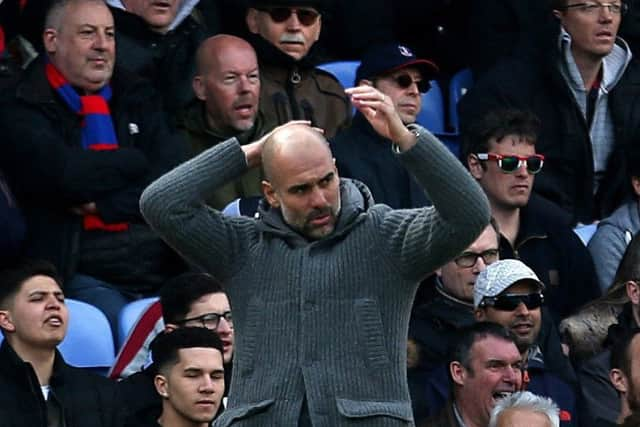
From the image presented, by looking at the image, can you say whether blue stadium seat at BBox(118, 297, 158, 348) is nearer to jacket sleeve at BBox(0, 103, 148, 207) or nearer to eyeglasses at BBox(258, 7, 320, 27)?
jacket sleeve at BBox(0, 103, 148, 207)

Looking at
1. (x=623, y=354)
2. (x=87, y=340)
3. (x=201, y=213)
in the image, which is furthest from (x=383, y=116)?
(x=623, y=354)

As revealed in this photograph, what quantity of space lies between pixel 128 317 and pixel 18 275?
62 cm

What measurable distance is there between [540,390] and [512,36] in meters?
3.01

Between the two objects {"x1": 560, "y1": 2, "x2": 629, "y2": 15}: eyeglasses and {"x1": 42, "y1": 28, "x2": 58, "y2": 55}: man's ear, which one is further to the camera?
{"x1": 560, "y1": 2, "x2": 629, "y2": 15}: eyeglasses

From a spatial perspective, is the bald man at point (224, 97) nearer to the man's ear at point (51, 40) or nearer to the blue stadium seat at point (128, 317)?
the man's ear at point (51, 40)

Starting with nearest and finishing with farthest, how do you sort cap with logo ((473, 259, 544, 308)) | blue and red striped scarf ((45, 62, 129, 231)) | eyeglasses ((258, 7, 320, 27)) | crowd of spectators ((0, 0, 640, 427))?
crowd of spectators ((0, 0, 640, 427)), cap with logo ((473, 259, 544, 308)), blue and red striped scarf ((45, 62, 129, 231)), eyeglasses ((258, 7, 320, 27))

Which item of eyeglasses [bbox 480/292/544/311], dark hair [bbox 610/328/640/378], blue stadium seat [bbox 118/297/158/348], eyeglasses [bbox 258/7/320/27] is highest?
eyeglasses [bbox 258/7/320/27]

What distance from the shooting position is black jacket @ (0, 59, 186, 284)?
29.8ft

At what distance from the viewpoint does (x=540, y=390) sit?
352 inches

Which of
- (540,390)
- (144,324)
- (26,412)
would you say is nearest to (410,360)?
(540,390)

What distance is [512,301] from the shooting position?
30.2 ft

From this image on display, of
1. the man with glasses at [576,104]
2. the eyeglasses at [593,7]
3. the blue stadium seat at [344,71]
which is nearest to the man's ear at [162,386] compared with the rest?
the man with glasses at [576,104]

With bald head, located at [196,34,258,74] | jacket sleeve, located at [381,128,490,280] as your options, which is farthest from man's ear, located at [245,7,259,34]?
jacket sleeve, located at [381,128,490,280]

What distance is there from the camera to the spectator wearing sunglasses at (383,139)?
9.68m
